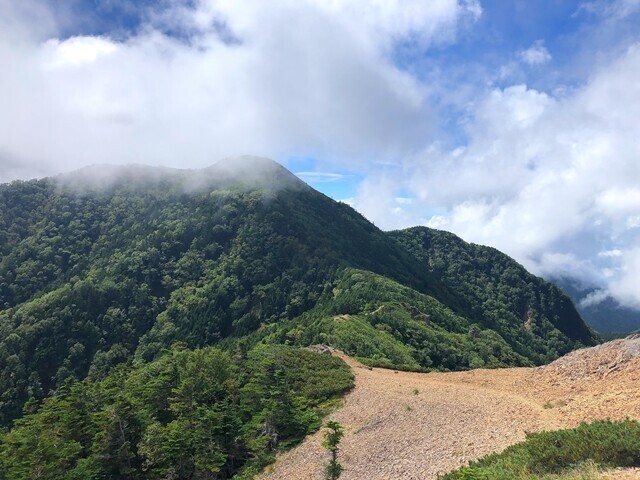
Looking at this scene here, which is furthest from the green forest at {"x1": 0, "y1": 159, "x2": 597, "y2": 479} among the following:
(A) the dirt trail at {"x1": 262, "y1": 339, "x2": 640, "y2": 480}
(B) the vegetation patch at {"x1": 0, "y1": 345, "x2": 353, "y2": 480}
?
(A) the dirt trail at {"x1": 262, "y1": 339, "x2": 640, "y2": 480}

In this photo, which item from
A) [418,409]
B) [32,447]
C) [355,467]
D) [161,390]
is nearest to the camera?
[355,467]

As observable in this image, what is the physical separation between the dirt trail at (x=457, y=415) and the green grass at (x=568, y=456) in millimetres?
3533

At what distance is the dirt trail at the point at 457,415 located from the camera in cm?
2277

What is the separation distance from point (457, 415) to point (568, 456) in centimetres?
1149

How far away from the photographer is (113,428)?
36.8 m

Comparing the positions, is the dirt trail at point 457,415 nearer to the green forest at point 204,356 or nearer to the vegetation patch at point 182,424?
the vegetation patch at point 182,424

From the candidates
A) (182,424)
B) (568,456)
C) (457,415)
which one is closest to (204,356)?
(182,424)

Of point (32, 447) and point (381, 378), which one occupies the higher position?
point (381, 378)

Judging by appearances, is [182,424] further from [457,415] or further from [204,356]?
[457,415]

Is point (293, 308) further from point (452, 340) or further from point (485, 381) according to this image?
point (485, 381)

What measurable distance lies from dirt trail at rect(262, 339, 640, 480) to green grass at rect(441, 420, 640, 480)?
353 cm

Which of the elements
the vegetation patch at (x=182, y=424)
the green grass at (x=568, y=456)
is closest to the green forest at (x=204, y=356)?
the vegetation patch at (x=182, y=424)

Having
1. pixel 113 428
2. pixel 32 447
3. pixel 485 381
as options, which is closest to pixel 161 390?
pixel 113 428

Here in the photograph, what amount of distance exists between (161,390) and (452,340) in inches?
2885
